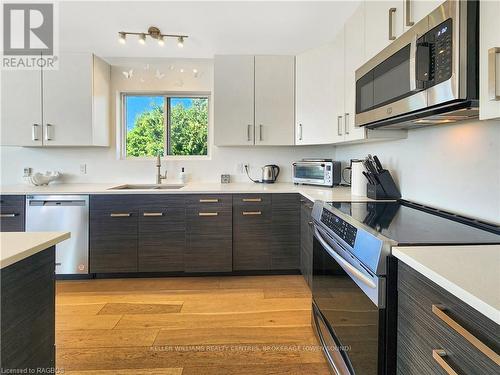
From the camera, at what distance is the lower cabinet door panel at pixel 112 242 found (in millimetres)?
2770

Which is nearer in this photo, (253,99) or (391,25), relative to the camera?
(391,25)

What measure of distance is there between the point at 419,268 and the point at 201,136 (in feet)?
9.95

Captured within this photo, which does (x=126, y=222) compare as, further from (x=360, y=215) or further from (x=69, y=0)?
(x=360, y=215)

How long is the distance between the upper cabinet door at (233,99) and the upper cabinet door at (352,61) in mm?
1042

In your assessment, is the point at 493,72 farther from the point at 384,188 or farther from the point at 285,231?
the point at 285,231

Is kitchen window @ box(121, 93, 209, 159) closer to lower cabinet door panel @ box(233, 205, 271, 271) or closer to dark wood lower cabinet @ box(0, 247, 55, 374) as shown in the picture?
lower cabinet door panel @ box(233, 205, 271, 271)

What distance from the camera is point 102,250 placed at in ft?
9.13

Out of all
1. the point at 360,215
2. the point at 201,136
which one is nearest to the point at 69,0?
the point at 201,136

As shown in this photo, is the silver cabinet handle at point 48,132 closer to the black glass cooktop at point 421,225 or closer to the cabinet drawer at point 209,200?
the cabinet drawer at point 209,200

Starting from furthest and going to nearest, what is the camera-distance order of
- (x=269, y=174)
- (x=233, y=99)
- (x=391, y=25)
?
(x=269, y=174)
(x=233, y=99)
(x=391, y=25)

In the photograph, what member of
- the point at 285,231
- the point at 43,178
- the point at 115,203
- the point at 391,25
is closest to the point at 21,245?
the point at 115,203

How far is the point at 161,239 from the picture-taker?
282cm

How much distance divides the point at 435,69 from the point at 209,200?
2.07 meters

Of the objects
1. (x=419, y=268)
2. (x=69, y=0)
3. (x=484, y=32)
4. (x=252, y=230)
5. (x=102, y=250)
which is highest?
(x=69, y=0)
